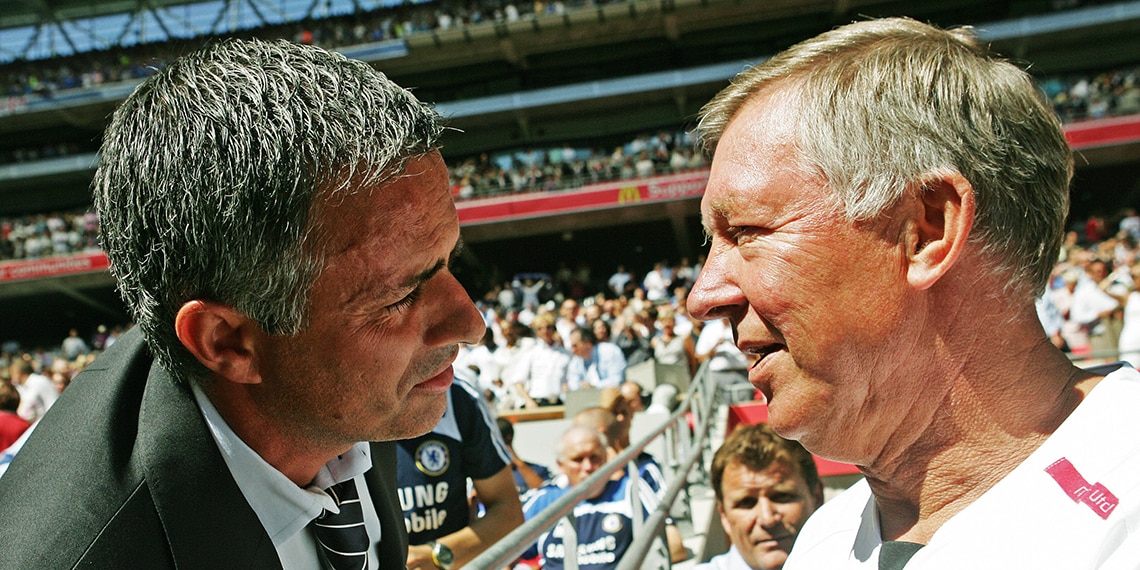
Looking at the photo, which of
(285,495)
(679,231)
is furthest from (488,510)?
(679,231)

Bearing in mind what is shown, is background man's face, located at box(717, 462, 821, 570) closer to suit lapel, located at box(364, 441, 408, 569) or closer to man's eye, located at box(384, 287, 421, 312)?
suit lapel, located at box(364, 441, 408, 569)

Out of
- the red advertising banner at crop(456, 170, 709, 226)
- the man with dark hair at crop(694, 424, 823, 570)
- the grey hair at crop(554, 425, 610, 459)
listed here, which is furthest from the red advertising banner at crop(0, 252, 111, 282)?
the man with dark hair at crop(694, 424, 823, 570)

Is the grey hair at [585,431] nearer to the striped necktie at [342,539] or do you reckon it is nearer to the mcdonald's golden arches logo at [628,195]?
the striped necktie at [342,539]

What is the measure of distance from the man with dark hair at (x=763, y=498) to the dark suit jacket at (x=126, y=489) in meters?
2.10

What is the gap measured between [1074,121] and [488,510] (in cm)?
2237

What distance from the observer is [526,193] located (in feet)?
77.8

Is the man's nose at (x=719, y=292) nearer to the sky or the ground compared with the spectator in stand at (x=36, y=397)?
nearer to the sky

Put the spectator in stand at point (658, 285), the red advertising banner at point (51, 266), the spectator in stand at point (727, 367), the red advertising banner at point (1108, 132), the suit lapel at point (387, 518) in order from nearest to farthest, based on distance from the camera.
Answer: the suit lapel at point (387, 518)
the spectator in stand at point (727, 367)
the spectator in stand at point (658, 285)
the red advertising banner at point (1108, 132)
the red advertising banner at point (51, 266)

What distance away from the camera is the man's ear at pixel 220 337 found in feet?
3.61

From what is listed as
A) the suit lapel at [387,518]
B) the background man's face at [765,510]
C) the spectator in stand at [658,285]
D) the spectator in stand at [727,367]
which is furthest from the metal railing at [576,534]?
the spectator in stand at [658,285]

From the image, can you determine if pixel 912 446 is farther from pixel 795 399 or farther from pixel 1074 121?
pixel 1074 121

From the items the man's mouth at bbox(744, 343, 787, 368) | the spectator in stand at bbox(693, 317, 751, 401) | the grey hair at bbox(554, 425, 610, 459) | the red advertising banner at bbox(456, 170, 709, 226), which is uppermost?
the man's mouth at bbox(744, 343, 787, 368)

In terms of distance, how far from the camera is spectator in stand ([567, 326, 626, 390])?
28.3ft

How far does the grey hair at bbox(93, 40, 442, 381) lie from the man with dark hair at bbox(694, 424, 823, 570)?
214 centimetres
